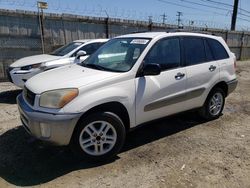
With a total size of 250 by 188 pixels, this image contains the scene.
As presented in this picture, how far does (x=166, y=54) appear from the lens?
192 inches

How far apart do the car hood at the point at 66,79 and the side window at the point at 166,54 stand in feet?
2.50

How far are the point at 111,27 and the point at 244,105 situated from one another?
7632mm

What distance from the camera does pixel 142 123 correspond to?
4574 mm

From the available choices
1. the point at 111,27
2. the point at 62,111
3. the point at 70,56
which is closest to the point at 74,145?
the point at 62,111

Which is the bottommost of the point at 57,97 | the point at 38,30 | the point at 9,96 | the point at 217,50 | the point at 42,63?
the point at 9,96

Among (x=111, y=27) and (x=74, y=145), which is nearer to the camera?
(x=74, y=145)

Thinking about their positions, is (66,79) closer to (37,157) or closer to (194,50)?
(37,157)

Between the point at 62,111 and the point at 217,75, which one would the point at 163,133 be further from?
the point at 62,111

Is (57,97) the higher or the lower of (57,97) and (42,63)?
the higher

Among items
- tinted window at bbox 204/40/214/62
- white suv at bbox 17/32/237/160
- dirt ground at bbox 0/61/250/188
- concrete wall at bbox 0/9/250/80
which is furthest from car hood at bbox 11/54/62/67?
tinted window at bbox 204/40/214/62

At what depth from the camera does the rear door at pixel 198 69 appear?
5188 mm

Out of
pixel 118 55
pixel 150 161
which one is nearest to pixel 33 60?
pixel 118 55

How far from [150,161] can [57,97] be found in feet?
5.14

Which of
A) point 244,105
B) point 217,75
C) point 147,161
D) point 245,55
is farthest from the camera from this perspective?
point 245,55
